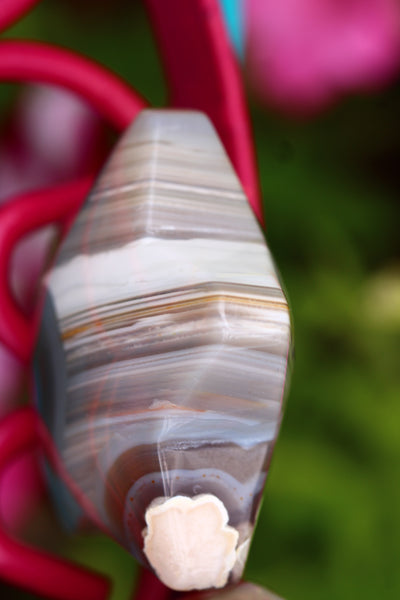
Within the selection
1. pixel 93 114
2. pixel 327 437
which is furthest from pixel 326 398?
pixel 93 114

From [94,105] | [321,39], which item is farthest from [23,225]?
[321,39]

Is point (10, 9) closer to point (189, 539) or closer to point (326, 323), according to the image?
point (189, 539)

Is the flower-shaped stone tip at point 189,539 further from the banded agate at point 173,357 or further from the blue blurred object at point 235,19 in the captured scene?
the blue blurred object at point 235,19

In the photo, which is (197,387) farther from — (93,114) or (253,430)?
(93,114)

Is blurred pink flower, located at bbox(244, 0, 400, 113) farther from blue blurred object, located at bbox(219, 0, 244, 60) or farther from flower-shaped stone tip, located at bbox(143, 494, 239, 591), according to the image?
flower-shaped stone tip, located at bbox(143, 494, 239, 591)

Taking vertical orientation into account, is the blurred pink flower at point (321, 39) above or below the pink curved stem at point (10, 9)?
below

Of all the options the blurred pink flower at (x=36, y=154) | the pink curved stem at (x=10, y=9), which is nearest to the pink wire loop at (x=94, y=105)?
the pink curved stem at (x=10, y=9)

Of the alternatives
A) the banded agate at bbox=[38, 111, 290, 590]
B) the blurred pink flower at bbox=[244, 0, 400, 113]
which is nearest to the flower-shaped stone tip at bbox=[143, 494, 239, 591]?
the banded agate at bbox=[38, 111, 290, 590]
